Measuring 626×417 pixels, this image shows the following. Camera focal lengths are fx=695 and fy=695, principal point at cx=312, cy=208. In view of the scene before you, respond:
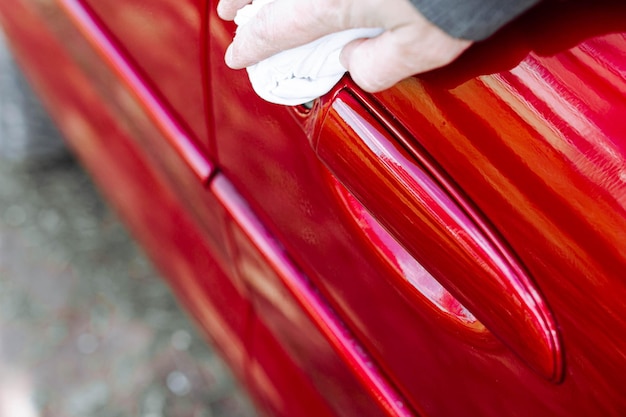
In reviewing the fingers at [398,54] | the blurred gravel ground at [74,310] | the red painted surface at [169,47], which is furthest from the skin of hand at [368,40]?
the blurred gravel ground at [74,310]

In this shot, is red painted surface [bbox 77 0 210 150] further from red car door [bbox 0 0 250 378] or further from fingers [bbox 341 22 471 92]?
fingers [bbox 341 22 471 92]

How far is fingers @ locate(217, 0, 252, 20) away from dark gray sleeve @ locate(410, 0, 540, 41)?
1.04ft

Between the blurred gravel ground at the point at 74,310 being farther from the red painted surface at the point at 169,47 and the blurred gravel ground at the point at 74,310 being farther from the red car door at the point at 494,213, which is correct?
the red car door at the point at 494,213

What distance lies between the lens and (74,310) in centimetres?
209

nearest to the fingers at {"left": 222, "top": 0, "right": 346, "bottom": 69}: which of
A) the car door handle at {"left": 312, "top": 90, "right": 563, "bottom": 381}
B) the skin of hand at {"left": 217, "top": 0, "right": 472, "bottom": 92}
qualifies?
the skin of hand at {"left": 217, "top": 0, "right": 472, "bottom": 92}

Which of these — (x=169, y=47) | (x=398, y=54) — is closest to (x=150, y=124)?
(x=169, y=47)

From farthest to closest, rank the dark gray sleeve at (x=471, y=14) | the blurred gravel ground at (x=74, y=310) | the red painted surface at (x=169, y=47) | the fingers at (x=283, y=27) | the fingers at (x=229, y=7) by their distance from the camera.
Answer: the blurred gravel ground at (x=74, y=310) → the red painted surface at (x=169, y=47) → the fingers at (x=229, y=7) → the fingers at (x=283, y=27) → the dark gray sleeve at (x=471, y=14)

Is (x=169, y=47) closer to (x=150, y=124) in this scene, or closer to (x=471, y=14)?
(x=150, y=124)

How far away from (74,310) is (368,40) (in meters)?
1.62

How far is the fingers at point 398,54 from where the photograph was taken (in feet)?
2.24

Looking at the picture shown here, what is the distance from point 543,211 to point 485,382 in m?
0.24

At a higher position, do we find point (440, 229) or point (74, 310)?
point (440, 229)

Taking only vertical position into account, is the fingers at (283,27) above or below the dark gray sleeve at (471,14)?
below

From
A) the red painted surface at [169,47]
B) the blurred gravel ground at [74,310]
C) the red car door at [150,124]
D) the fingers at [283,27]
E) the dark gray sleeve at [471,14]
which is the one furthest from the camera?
the blurred gravel ground at [74,310]
